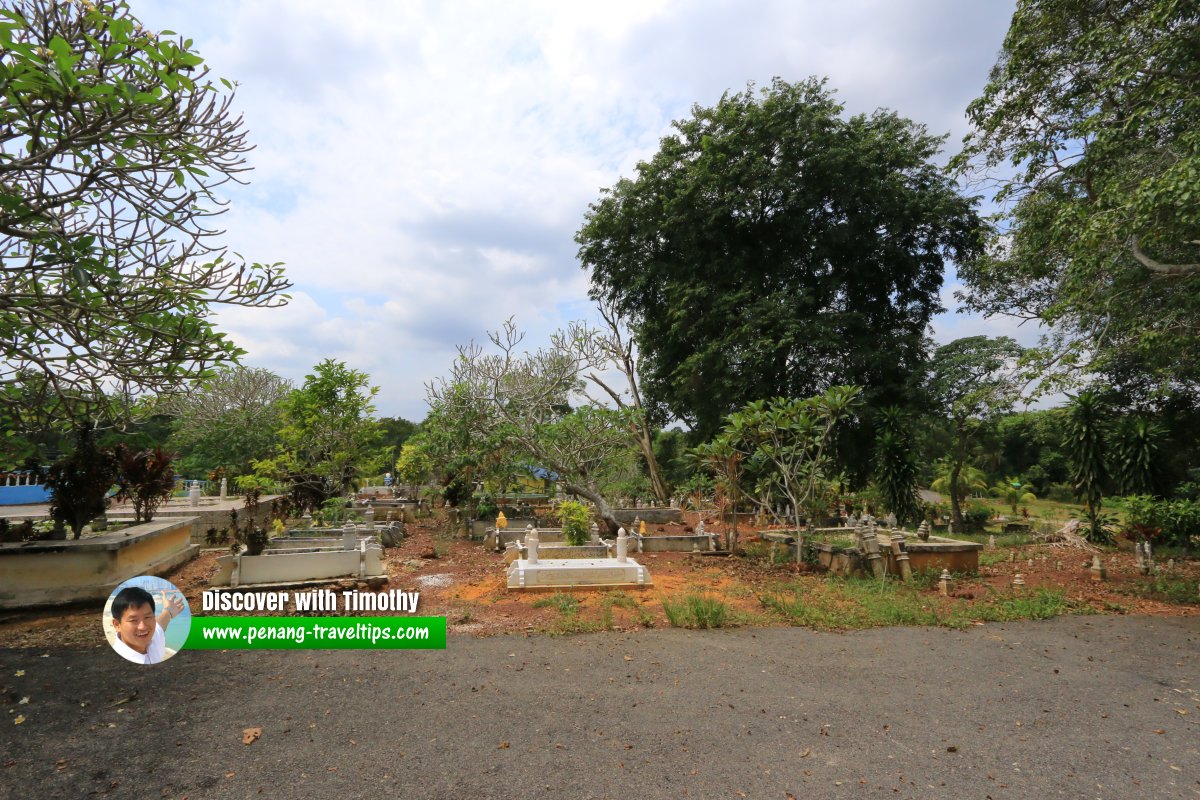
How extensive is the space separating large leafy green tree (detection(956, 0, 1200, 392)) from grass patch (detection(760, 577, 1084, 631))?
4.21 m

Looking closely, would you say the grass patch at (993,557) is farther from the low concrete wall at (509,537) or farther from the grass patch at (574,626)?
the grass patch at (574,626)

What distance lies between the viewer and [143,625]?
602cm

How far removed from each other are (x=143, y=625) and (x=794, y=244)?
19.1 m

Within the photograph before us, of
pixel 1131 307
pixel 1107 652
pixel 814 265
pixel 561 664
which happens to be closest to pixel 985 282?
pixel 814 265

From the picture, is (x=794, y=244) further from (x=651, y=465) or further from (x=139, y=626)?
(x=139, y=626)

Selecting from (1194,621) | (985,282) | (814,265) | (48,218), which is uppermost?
(814,265)

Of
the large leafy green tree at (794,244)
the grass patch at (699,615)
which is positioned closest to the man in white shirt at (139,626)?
the grass patch at (699,615)

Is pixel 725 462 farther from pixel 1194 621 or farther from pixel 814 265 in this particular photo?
pixel 814 265

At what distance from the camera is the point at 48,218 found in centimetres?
543

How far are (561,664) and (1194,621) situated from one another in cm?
830

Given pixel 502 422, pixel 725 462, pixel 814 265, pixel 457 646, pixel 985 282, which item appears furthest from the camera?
pixel 814 265

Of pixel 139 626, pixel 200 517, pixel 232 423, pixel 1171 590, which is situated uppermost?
pixel 232 423

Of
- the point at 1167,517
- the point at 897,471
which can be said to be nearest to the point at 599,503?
the point at 897,471

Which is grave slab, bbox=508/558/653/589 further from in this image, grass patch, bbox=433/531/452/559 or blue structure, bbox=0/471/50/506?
blue structure, bbox=0/471/50/506
